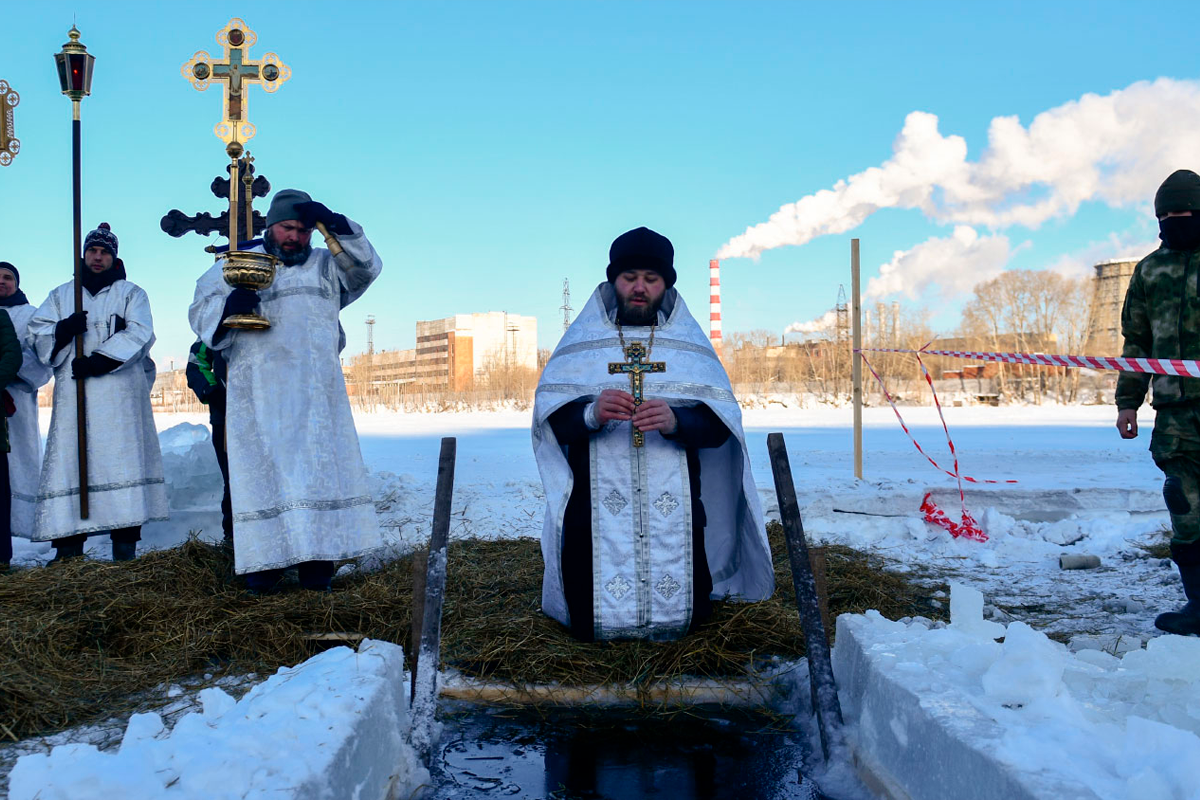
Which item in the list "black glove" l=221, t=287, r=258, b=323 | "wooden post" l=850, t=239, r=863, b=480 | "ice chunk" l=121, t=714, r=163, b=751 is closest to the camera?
"ice chunk" l=121, t=714, r=163, b=751

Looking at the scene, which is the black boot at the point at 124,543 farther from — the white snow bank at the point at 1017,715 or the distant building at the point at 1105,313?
the distant building at the point at 1105,313

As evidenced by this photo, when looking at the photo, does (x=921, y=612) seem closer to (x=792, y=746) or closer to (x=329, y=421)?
(x=792, y=746)

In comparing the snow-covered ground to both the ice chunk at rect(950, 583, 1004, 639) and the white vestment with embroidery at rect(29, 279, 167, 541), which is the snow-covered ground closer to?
the ice chunk at rect(950, 583, 1004, 639)

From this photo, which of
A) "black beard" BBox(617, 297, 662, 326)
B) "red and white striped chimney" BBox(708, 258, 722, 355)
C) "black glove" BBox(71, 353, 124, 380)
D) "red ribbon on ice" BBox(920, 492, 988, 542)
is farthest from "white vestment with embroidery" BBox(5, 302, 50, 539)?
"red and white striped chimney" BBox(708, 258, 722, 355)

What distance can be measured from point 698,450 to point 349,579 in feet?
7.47

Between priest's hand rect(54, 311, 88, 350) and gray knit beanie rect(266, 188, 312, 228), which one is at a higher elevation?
gray knit beanie rect(266, 188, 312, 228)

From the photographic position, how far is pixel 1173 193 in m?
4.16

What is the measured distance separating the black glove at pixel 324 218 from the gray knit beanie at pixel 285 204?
7 cm

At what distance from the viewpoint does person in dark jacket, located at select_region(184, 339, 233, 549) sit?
6.05 metres

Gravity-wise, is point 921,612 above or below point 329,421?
below

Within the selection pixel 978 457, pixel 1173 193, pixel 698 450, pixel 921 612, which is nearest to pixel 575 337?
pixel 698 450

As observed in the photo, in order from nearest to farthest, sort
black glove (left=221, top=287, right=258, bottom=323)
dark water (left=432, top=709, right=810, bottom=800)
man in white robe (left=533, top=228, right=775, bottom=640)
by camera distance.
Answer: dark water (left=432, top=709, right=810, bottom=800), man in white robe (left=533, top=228, right=775, bottom=640), black glove (left=221, top=287, right=258, bottom=323)

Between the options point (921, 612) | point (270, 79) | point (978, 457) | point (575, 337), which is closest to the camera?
point (575, 337)

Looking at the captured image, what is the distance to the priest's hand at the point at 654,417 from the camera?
11.5 feet
